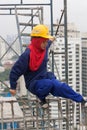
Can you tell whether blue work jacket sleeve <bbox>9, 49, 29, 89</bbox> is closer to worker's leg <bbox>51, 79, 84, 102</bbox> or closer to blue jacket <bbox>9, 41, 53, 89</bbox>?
blue jacket <bbox>9, 41, 53, 89</bbox>

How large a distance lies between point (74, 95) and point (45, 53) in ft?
1.27

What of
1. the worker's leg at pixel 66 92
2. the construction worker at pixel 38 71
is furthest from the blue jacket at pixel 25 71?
the worker's leg at pixel 66 92

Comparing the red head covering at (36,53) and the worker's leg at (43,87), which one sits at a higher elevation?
the red head covering at (36,53)

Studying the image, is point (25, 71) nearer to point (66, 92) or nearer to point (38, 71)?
point (38, 71)

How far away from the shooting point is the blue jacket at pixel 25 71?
269 centimetres

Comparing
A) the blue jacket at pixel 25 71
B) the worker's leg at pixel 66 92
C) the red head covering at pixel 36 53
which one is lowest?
the worker's leg at pixel 66 92

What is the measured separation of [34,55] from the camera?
268 centimetres

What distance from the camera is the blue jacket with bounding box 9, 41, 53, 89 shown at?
2686 millimetres

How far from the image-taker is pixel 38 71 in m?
2.80

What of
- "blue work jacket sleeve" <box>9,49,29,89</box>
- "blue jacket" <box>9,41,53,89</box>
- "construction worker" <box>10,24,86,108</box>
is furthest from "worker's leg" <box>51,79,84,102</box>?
"blue work jacket sleeve" <box>9,49,29,89</box>

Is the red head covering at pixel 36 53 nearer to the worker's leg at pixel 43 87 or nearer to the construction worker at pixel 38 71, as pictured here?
the construction worker at pixel 38 71

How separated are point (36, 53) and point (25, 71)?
0.17 m

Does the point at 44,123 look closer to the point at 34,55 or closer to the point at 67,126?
the point at 67,126

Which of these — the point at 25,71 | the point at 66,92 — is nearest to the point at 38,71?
the point at 25,71
